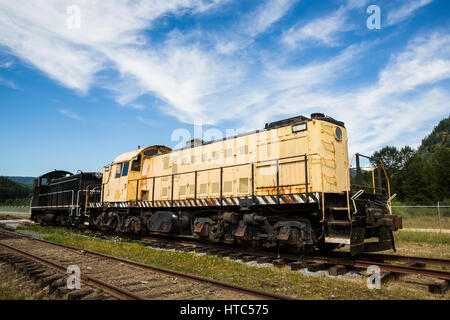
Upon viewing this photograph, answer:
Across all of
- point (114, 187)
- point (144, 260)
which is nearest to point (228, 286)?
point (144, 260)

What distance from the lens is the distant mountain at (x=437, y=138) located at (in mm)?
163500

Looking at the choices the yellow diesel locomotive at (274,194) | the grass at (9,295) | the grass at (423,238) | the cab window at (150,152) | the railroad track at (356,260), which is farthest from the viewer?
the cab window at (150,152)

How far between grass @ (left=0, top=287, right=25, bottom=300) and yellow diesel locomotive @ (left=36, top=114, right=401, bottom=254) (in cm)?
537

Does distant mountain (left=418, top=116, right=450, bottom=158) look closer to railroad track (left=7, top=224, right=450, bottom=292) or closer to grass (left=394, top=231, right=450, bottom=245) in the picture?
grass (left=394, top=231, right=450, bottom=245)

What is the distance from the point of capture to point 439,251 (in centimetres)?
1023

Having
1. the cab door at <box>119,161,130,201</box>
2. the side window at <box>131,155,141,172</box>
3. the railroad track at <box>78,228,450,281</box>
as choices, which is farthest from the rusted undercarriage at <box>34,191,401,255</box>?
the side window at <box>131,155,141,172</box>

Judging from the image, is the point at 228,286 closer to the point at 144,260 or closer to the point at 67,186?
the point at 144,260

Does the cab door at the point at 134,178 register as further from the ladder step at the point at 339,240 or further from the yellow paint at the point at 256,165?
the ladder step at the point at 339,240

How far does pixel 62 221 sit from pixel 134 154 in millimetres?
9214

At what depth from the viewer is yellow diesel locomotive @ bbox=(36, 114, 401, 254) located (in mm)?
7520

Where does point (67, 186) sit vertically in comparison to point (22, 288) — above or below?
above

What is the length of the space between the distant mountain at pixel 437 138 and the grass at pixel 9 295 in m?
187

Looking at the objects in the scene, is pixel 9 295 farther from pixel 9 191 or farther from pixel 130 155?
pixel 9 191

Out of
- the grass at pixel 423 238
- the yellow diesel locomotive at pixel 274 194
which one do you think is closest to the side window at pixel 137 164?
the yellow diesel locomotive at pixel 274 194
